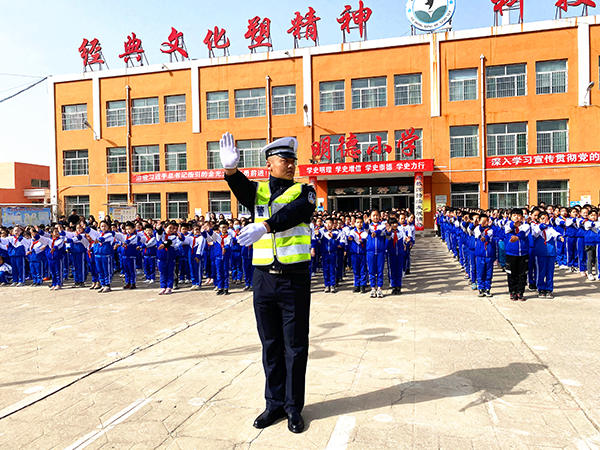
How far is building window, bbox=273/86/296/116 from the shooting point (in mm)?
25956

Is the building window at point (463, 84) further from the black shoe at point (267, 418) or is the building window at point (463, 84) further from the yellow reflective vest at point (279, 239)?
the black shoe at point (267, 418)

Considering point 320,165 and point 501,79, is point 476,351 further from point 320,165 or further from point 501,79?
point 501,79

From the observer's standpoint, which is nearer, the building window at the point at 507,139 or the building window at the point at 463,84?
the building window at the point at 507,139

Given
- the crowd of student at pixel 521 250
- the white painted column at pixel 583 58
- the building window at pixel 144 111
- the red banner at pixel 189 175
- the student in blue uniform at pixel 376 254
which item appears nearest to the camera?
the crowd of student at pixel 521 250

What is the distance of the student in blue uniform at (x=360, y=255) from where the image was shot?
949cm

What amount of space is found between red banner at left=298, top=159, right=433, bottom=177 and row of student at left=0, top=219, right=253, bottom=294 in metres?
11.9

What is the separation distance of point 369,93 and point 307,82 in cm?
380

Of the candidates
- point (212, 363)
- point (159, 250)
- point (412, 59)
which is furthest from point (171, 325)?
point (412, 59)

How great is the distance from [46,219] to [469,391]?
22505 millimetres

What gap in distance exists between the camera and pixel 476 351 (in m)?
5.04

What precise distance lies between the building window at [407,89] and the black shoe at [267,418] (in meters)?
23.4

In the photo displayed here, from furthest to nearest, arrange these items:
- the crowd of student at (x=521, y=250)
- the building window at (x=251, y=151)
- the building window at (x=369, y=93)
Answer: the building window at (x=251, y=151) < the building window at (x=369, y=93) < the crowd of student at (x=521, y=250)

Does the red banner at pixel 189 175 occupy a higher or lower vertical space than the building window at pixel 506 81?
lower

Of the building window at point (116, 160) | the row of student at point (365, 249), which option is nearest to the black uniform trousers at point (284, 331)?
the row of student at point (365, 249)
